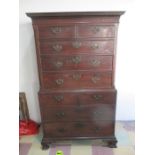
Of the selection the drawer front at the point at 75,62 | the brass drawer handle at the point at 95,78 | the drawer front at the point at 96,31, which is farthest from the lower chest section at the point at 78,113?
the drawer front at the point at 96,31

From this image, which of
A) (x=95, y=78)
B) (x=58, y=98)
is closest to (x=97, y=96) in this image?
(x=95, y=78)

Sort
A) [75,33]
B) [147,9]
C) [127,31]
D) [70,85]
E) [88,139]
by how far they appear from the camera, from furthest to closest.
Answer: [127,31] < [88,139] < [70,85] < [75,33] < [147,9]

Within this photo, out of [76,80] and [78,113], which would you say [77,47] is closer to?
[76,80]

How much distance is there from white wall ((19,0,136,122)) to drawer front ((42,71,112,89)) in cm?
61

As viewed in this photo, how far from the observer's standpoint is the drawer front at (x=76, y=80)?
191 centimetres

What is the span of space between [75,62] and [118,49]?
0.79 meters

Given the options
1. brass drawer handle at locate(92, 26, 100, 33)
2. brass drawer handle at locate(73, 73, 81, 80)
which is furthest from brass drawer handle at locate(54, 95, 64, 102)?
brass drawer handle at locate(92, 26, 100, 33)

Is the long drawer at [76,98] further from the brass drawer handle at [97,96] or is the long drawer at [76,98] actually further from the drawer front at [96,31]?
the drawer front at [96,31]

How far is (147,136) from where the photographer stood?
92 cm

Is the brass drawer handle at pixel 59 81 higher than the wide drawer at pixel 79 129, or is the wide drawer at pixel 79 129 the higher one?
the brass drawer handle at pixel 59 81

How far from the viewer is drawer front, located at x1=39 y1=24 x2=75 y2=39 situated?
70.2 inches
